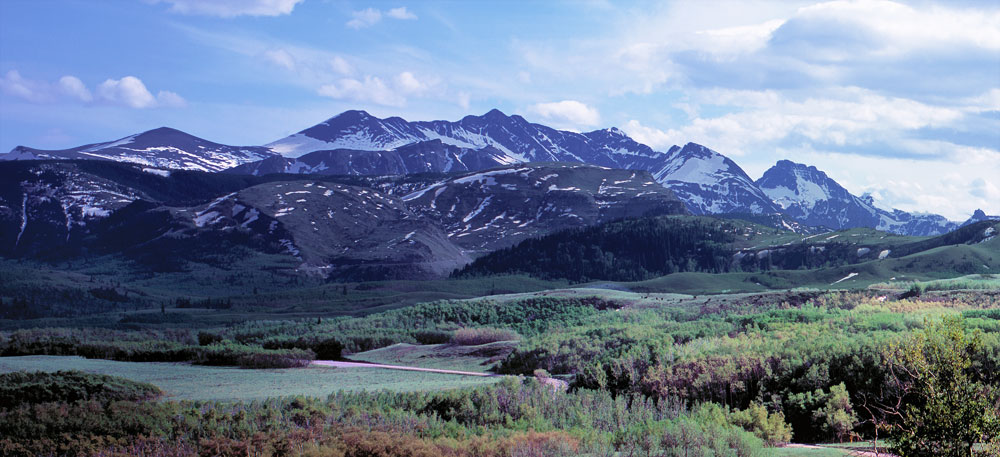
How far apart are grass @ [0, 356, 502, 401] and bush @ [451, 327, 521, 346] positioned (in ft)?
41.0

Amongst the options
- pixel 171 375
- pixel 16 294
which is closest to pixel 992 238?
pixel 171 375

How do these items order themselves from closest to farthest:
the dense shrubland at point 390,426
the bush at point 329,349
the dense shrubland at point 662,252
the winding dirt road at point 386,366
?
the dense shrubland at point 390,426
the winding dirt road at point 386,366
the bush at point 329,349
the dense shrubland at point 662,252

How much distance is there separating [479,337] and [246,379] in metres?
19.1

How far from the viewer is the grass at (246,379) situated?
3006cm

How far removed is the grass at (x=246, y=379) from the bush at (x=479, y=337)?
12.5m

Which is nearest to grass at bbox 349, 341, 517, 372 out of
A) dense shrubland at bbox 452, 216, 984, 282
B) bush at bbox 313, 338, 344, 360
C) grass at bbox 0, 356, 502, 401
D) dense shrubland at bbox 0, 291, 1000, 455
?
bush at bbox 313, 338, 344, 360

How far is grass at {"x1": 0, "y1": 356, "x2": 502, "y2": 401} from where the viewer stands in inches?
1184

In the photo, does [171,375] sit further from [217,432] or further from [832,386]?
[832,386]

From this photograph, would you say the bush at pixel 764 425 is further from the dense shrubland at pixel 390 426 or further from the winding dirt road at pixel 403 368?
the winding dirt road at pixel 403 368

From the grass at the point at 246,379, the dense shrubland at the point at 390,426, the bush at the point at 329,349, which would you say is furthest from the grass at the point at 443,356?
the dense shrubland at the point at 390,426

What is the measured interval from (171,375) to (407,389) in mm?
11973

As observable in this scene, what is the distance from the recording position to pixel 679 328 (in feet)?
138

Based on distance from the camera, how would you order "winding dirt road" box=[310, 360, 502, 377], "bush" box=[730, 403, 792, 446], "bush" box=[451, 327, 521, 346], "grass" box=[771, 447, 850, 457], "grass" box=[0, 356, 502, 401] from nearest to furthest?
1. "grass" box=[771, 447, 850, 457]
2. "bush" box=[730, 403, 792, 446]
3. "grass" box=[0, 356, 502, 401]
4. "winding dirt road" box=[310, 360, 502, 377]
5. "bush" box=[451, 327, 521, 346]

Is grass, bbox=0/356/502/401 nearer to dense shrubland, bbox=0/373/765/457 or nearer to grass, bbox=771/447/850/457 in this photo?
dense shrubland, bbox=0/373/765/457
